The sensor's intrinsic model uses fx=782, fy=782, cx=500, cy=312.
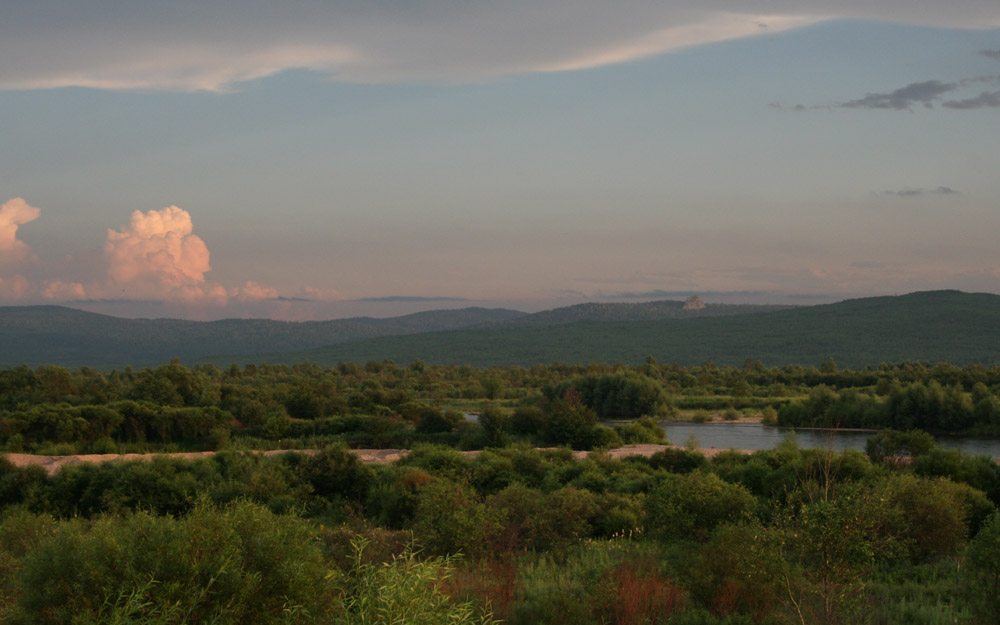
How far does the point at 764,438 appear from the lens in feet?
130

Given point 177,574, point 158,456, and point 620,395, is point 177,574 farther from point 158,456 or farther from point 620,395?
point 620,395

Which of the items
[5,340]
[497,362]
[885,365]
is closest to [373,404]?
[885,365]

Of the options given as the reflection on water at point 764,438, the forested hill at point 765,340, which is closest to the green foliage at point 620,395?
the reflection on water at point 764,438

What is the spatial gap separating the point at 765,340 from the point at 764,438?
84.4m

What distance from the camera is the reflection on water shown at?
3445cm

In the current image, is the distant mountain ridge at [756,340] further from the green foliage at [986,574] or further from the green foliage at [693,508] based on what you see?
the green foliage at [986,574]

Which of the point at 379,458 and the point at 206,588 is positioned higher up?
the point at 206,588

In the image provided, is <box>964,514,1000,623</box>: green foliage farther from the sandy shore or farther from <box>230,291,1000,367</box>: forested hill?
<box>230,291,1000,367</box>: forested hill

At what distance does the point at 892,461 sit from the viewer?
68.0ft

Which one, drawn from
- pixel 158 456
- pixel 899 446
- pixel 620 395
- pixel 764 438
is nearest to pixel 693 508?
pixel 899 446

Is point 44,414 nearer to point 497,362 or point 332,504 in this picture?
point 332,504

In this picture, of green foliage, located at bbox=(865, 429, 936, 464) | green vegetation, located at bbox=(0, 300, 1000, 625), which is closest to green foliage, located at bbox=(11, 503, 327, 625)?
green vegetation, located at bbox=(0, 300, 1000, 625)

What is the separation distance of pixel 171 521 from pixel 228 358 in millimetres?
A: 162163

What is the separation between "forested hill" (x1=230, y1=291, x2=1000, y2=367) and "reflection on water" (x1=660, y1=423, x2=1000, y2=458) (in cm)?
5534
